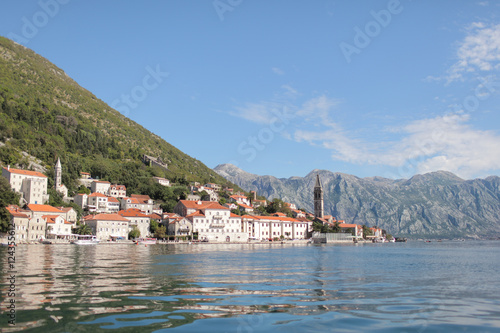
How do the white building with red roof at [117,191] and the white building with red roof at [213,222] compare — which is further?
the white building with red roof at [117,191]

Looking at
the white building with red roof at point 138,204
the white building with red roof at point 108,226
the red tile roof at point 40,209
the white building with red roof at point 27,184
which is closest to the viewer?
the red tile roof at point 40,209

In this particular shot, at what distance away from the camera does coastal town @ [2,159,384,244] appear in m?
74.0

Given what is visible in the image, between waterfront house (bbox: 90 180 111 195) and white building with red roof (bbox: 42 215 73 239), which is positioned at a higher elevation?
waterfront house (bbox: 90 180 111 195)

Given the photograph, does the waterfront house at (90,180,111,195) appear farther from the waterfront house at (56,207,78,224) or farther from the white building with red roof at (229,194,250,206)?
the white building with red roof at (229,194,250,206)

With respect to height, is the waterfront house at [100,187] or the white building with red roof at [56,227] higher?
the waterfront house at [100,187]

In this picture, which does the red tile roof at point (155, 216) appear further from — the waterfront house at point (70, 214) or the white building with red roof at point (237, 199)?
the white building with red roof at point (237, 199)

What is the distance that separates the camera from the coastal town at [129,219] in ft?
243

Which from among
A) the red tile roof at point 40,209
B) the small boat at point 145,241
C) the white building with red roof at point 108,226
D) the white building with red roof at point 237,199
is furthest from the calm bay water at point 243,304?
the white building with red roof at point 237,199

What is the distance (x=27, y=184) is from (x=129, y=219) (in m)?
22.0

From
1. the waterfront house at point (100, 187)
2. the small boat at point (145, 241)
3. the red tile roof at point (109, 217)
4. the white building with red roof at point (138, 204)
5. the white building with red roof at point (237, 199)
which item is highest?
the waterfront house at point (100, 187)

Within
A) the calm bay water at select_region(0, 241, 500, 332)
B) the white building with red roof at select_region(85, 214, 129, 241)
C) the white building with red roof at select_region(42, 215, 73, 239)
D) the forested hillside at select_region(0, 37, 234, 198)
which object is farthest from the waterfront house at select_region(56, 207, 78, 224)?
the calm bay water at select_region(0, 241, 500, 332)

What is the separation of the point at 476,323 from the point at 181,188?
→ 118m

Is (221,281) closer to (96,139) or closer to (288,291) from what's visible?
(288,291)

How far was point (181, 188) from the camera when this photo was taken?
12700cm
